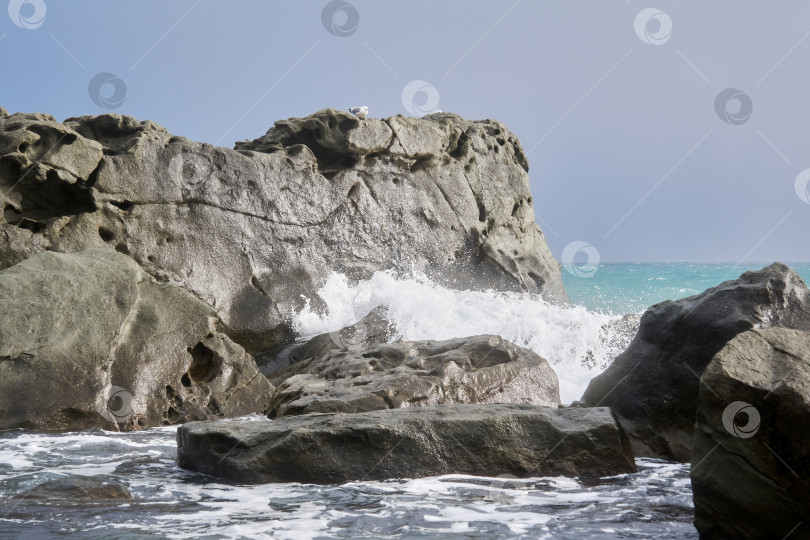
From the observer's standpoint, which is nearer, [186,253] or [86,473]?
[86,473]

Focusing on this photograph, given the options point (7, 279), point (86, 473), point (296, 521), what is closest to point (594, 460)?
point (296, 521)

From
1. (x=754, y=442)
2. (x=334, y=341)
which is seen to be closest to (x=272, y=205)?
(x=334, y=341)

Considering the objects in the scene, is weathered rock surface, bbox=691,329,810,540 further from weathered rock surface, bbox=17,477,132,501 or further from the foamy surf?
the foamy surf

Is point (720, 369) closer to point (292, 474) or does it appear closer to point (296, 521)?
point (296, 521)

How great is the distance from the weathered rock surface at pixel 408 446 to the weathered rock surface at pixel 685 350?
0.70 metres

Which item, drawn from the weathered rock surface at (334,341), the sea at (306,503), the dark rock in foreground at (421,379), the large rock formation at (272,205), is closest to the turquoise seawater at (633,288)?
the large rock formation at (272,205)

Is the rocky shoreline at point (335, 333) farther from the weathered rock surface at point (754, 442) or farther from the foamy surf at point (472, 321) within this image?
the foamy surf at point (472, 321)

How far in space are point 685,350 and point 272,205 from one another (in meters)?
6.50

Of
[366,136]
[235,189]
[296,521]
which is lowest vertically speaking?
[296,521]

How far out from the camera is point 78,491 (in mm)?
3938

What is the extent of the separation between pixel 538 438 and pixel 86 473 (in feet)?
8.94

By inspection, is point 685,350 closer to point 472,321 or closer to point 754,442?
point 754,442

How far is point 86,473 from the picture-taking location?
15.4 feet

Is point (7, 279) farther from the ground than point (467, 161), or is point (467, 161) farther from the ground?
point (467, 161)
